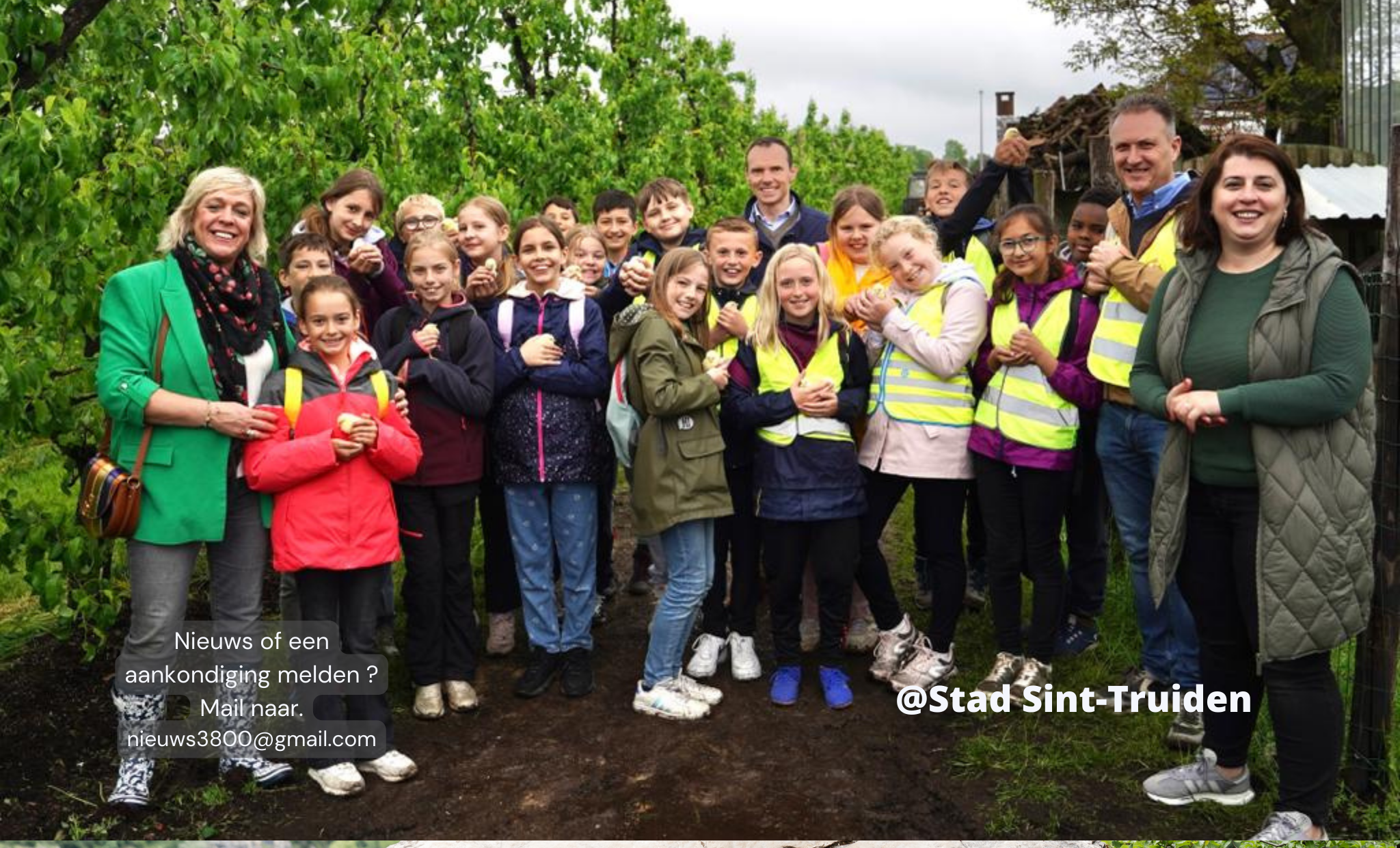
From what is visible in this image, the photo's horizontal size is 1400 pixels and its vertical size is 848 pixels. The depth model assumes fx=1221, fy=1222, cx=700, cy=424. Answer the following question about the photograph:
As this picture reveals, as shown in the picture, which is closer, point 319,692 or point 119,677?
point 119,677

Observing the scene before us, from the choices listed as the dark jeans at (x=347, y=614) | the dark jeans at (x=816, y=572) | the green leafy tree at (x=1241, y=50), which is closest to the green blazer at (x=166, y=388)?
the dark jeans at (x=347, y=614)

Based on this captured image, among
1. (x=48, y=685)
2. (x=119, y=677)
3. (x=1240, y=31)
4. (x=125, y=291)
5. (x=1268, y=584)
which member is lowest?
(x=48, y=685)

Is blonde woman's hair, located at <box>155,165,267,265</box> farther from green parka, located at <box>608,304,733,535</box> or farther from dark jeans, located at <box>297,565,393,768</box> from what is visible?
green parka, located at <box>608,304,733,535</box>

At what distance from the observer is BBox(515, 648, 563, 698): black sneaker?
16.8 feet

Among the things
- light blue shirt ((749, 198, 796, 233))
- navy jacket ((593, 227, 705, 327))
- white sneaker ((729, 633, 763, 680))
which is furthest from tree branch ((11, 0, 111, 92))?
white sneaker ((729, 633, 763, 680))

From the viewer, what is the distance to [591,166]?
8.58 m

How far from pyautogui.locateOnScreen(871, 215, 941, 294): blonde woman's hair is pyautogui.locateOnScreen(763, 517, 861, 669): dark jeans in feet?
3.50

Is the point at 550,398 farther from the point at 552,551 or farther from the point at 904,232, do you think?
the point at 904,232

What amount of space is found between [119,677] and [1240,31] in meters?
26.0

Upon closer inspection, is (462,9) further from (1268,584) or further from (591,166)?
(1268,584)

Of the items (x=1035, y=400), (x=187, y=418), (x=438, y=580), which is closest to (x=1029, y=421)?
(x=1035, y=400)

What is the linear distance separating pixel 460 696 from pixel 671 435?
1.38 m

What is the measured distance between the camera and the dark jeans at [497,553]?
547 centimetres

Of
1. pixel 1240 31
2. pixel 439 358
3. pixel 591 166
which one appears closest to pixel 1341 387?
pixel 439 358
